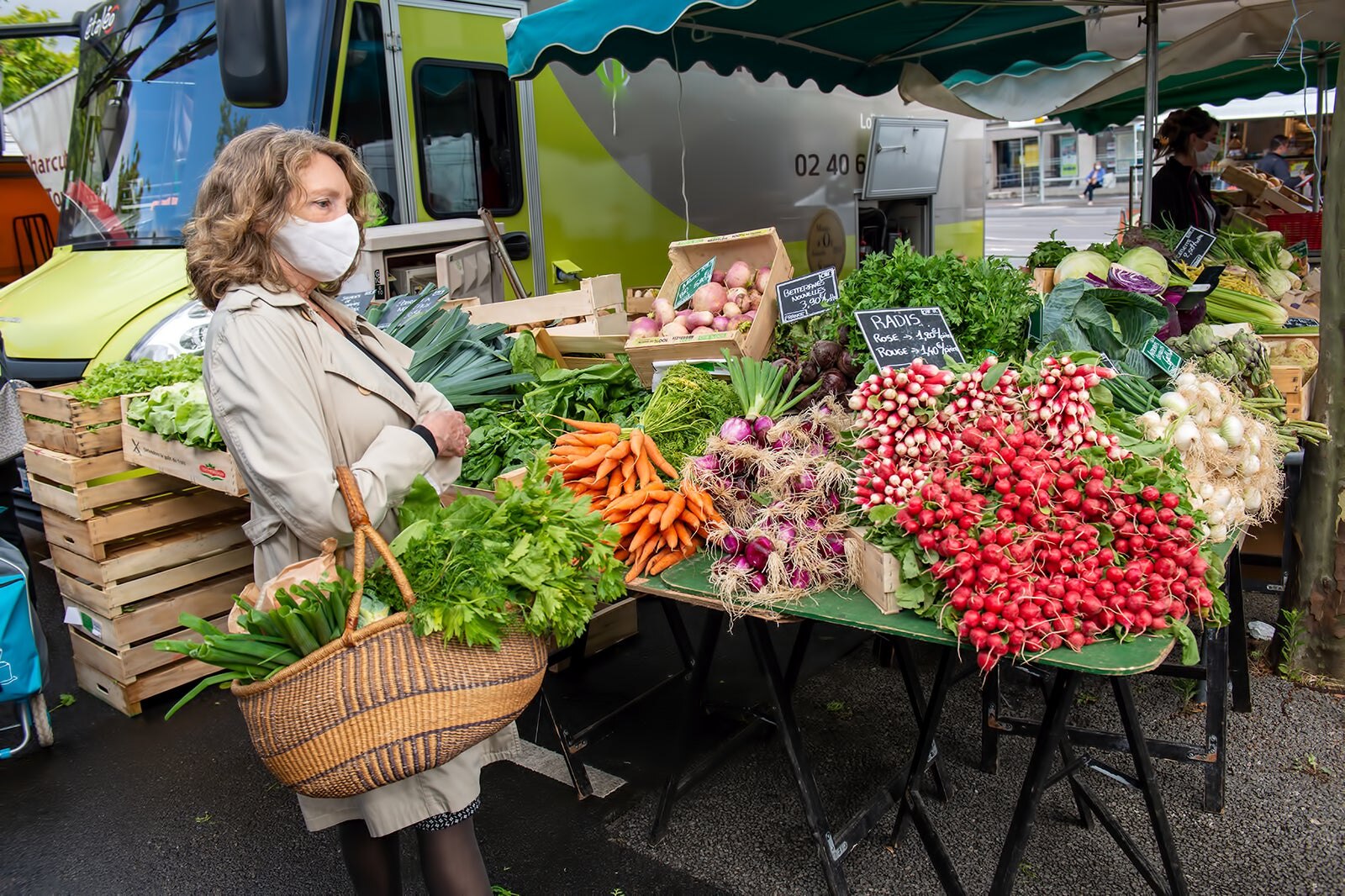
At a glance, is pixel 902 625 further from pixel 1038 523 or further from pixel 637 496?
pixel 637 496

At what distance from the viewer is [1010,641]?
2.25 metres

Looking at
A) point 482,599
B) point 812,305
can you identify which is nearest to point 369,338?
point 482,599

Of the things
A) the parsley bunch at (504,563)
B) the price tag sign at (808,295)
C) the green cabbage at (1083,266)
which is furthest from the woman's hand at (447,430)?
the green cabbage at (1083,266)

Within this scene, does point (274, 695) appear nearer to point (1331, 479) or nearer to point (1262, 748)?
point (1262, 748)

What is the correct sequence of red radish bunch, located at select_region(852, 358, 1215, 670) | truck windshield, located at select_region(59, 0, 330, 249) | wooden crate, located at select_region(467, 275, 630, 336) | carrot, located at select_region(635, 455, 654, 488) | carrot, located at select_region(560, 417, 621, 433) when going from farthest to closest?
truck windshield, located at select_region(59, 0, 330, 249)
wooden crate, located at select_region(467, 275, 630, 336)
carrot, located at select_region(560, 417, 621, 433)
carrot, located at select_region(635, 455, 654, 488)
red radish bunch, located at select_region(852, 358, 1215, 670)

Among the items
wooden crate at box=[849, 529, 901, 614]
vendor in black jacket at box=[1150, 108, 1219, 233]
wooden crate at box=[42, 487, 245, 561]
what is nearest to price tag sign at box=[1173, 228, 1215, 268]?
vendor in black jacket at box=[1150, 108, 1219, 233]

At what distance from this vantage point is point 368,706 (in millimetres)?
1929

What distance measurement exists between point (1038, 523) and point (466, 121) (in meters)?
4.72

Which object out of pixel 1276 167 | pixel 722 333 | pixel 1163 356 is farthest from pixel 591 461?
pixel 1276 167

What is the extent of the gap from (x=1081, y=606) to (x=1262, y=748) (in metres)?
2.08

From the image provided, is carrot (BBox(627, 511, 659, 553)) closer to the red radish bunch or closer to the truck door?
the red radish bunch

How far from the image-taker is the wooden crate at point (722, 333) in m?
3.63

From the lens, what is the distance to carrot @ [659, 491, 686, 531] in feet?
9.43

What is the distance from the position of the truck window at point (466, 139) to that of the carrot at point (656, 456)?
3.28 m
